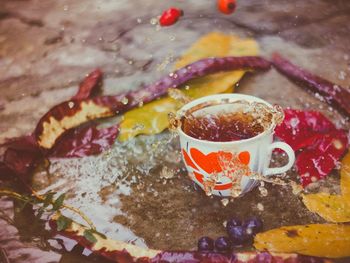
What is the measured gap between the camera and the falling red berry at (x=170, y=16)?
1142 mm

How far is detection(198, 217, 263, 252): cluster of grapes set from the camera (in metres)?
0.64

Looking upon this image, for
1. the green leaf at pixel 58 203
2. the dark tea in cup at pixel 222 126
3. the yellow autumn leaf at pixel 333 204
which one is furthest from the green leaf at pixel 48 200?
the yellow autumn leaf at pixel 333 204

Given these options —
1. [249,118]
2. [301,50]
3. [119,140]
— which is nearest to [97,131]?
[119,140]

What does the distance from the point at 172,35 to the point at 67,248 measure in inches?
24.9

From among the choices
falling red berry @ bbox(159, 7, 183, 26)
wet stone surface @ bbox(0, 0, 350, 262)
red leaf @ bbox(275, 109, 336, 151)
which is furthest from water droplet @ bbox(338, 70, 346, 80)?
falling red berry @ bbox(159, 7, 183, 26)

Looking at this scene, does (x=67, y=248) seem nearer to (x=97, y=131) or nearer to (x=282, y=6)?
(x=97, y=131)

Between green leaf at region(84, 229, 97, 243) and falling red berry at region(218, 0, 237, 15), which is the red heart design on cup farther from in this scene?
falling red berry at region(218, 0, 237, 15)

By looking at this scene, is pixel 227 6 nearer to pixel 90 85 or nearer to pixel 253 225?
pixel 90 85

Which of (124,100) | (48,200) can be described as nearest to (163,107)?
(124,100)

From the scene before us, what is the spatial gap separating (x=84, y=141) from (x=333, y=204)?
0.49m

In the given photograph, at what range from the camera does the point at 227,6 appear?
111 centimetres

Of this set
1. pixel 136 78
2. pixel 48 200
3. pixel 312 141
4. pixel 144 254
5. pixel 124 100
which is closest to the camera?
pixel 144 254

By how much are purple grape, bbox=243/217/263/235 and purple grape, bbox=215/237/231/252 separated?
0.04 meters

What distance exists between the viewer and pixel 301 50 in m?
1.08
